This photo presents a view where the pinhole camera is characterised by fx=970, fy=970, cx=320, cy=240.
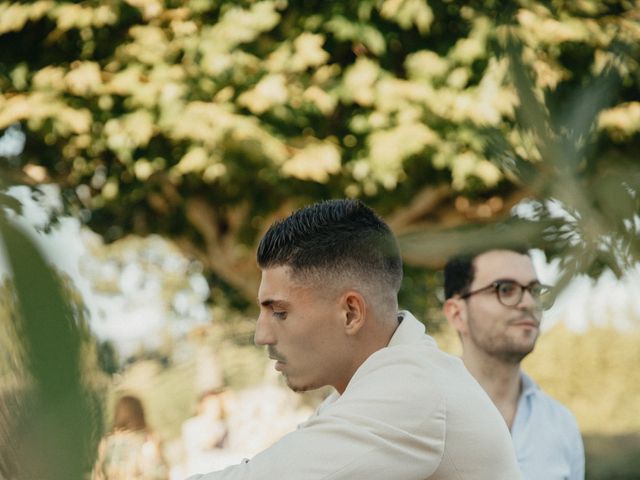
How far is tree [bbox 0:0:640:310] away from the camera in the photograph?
344 millimetres

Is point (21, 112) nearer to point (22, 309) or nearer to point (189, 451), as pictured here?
point (22, 309)

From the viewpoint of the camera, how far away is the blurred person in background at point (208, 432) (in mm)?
4930

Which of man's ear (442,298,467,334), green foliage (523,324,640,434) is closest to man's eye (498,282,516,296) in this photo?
man's ear (442,298,467,334)

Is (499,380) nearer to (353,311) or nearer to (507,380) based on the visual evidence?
(507,380)

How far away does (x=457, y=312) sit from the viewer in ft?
9.17

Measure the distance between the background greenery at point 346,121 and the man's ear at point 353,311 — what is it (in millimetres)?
158

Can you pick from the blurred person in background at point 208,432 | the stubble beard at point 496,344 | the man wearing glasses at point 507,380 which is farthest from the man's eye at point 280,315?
the blurred person in background at point 208,432

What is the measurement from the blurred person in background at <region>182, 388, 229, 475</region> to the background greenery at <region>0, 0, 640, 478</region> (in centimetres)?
100

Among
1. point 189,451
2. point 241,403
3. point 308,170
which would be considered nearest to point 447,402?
point 189,451

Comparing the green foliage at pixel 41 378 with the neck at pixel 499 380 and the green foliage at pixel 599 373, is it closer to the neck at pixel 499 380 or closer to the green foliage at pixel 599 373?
the green foliage at pixel 599 373

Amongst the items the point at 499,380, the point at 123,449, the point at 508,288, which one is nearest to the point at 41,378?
the point at 123,449

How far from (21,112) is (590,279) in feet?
1.61

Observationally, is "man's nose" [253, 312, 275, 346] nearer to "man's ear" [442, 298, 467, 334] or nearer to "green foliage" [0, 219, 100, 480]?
"green foliage" [0, 219, 100, 480]

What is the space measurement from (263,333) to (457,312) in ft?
5.36
